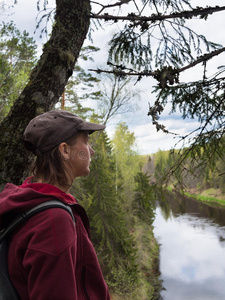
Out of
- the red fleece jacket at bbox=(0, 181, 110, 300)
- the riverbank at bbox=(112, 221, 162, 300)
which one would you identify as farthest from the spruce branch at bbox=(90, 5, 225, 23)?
the riverbank at bbox=(112, 221, 162, 300)

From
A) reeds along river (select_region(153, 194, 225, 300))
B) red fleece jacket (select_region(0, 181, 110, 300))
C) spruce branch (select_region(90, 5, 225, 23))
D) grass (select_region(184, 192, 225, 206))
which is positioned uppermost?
spruce branch (select_region(90, 5, 225, 23))

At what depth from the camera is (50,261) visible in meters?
0.73

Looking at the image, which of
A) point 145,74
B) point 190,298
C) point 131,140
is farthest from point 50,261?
point 131,140

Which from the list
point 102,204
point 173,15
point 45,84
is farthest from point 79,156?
point 102,204

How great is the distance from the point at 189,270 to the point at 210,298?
3.22 metres

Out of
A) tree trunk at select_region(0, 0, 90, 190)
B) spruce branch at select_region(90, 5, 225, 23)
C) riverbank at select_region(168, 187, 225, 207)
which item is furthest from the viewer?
riverbank at select_region(168, 187, 225, 207)

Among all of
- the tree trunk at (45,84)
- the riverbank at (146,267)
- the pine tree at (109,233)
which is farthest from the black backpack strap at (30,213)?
the riverbank at (146,267)

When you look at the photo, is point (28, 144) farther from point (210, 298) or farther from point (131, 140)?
point (131, 140)

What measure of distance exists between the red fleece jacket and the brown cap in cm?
18

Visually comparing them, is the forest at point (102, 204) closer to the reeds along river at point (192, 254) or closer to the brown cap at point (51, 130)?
the reeds along river at point (192, 254)

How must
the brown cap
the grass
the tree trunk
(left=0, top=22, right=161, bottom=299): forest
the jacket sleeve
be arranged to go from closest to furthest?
the jacket sleeve → the brown cap → the tree trunk → (left=0, top=22, right=161, bottom=299): forest → the grass

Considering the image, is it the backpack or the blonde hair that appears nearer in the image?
the backpack

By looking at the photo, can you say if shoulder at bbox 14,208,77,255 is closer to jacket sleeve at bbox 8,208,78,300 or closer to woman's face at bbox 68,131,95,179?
jacket sleeve at bbox 8,208,78,300

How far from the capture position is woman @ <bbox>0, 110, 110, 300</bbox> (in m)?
0.73
